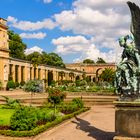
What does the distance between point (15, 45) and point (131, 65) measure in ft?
263

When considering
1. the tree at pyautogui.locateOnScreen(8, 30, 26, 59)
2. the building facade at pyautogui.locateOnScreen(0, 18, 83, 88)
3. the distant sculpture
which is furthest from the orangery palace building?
the distant sculpture

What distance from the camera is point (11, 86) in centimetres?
6988

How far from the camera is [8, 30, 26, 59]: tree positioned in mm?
94125

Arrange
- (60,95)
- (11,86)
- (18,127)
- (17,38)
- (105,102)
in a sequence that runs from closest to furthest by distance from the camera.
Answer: (18,127), (60,95), (105,102), (11,86), (17,38)

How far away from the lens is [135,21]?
1587 cm

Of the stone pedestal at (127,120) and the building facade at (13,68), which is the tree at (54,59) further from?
the stone pedestal at (127,120)

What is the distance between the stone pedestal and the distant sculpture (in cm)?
35

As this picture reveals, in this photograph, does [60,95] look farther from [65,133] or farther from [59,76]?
[59,76]

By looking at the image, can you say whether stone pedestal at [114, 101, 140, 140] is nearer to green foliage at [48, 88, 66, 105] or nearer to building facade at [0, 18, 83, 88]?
green foliage at [48, 88, 66, 105]

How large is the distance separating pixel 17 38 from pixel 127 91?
269ft

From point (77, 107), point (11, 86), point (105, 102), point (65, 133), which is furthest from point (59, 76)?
point (65, 133)

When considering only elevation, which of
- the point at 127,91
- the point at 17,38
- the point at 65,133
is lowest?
the point at 65,133

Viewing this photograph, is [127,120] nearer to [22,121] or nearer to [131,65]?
[131,65]

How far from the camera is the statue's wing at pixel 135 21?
15541 millimetres
